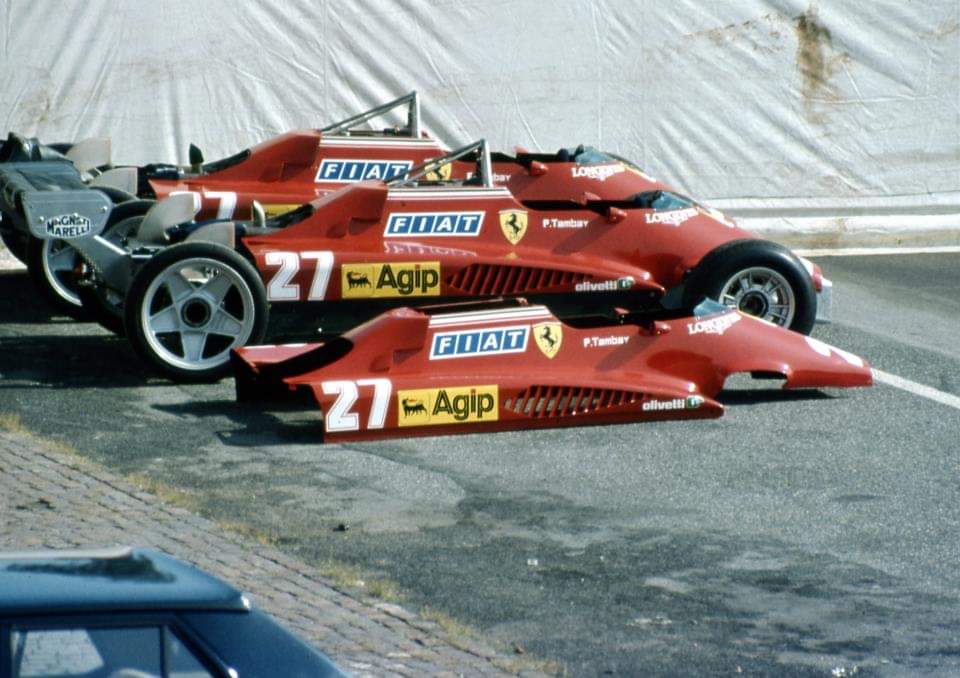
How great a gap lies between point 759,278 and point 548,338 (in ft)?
7.17

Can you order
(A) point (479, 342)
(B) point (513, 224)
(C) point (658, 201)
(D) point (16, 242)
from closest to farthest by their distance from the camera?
1. (A) point (479, 342)
2. (B) point (513, 224)
3. (C) point (658, 201)
4. (D) point (16, 242)

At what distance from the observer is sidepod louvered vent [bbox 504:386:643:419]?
8.98 meters

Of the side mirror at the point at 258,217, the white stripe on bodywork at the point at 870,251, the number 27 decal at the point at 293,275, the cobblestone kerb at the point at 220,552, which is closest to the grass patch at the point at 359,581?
the cobblestone kerb at the point at 220,552

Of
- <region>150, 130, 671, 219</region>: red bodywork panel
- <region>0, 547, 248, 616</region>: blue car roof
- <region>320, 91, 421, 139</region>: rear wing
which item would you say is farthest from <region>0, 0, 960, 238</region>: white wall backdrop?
<region>0, 547, 248, 616</region>: blue car roof

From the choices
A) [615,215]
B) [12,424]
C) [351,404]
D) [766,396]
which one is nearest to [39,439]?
→ [12,424]

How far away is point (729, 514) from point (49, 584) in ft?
15.5

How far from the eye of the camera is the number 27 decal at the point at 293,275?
9922 mm

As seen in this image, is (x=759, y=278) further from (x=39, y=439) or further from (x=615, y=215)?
(x=39, y=439)

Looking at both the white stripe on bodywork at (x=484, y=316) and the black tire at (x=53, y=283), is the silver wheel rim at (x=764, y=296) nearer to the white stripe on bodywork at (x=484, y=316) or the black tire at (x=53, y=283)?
the white stripe on bodywork at (x=484, y=316)

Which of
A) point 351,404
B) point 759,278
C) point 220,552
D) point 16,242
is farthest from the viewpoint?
point 16,242

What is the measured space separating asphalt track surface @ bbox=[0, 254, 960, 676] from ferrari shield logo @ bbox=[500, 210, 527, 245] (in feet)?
5.79

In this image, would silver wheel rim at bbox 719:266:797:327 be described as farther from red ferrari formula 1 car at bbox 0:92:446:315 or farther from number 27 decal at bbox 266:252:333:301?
red ferrari formula 1 car at bbox 0:92:446:315

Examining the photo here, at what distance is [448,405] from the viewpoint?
8.84m

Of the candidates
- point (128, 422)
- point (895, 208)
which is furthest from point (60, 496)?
point (895, 208)
